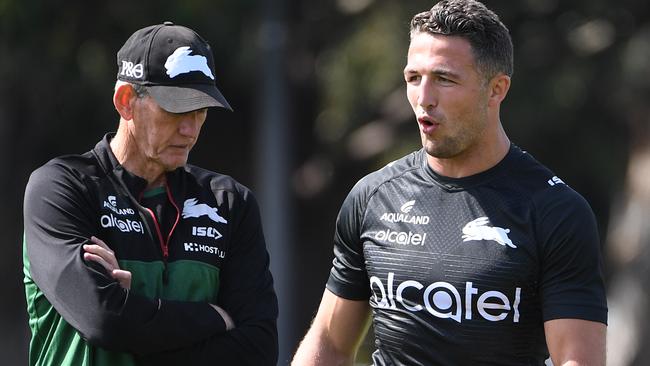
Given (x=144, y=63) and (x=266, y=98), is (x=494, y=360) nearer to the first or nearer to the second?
(x=144, y=63)

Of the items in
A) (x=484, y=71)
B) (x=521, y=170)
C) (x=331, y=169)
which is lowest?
(x=331, y=169)

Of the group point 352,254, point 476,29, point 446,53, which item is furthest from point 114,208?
point 476,29

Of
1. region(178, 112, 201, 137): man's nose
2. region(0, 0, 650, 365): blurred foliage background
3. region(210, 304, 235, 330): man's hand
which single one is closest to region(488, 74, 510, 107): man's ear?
region(178, 112, 201, 137): man's nose

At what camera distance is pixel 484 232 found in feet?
15.2

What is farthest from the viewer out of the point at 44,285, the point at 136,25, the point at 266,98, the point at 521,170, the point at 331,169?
the point at 331,169

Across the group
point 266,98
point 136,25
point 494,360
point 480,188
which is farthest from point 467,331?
point 136,25

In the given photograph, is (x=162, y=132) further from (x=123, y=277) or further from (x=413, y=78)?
(x=413, y=78)

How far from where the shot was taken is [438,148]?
15.2ft

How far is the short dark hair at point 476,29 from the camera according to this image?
4602 mm

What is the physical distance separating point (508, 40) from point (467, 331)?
1.03m

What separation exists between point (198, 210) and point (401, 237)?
720mm

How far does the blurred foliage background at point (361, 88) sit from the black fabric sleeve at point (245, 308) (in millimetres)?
8541

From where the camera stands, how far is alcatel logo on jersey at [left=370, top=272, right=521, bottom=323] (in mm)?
4547

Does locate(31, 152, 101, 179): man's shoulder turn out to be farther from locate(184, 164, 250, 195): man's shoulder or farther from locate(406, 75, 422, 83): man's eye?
locate(406, 75, 422, 83): man's eye
